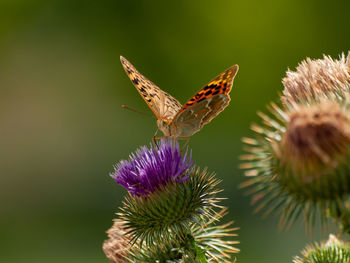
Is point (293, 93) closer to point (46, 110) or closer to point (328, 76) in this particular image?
point (328, 76)

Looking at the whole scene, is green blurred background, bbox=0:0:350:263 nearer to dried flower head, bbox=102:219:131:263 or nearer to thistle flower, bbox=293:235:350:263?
dried flower head, bbox=102:219:131:263

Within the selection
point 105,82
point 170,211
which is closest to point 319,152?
point 170,211

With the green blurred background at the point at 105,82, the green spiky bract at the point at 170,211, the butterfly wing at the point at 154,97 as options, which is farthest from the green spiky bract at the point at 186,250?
the green blurred background at the point at 105,82

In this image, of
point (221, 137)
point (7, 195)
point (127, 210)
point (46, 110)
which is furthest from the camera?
point (46, 110)

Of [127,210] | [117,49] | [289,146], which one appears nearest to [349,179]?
[289,146]

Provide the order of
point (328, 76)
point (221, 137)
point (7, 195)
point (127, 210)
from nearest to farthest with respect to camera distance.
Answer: point (328, 76), point (127, 210), point (7, 195), point (221, 137)

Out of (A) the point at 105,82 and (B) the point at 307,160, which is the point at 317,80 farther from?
(A) the point at 105,82

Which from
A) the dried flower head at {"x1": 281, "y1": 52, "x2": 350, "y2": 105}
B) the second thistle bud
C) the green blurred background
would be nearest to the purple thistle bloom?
the dried flower head at {"x1": 281, "y1": 52, "x2": 350, "y2": 105}
